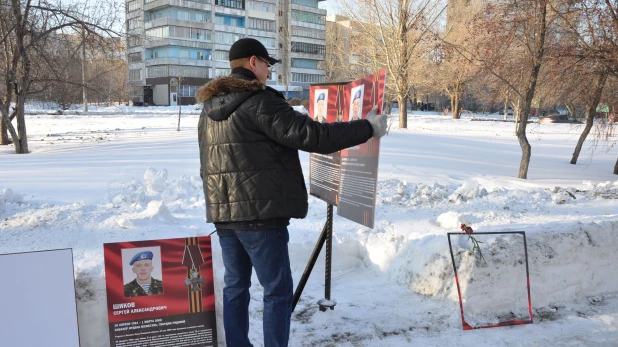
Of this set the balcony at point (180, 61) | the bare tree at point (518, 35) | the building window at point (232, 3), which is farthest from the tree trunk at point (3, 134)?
the building window at point (232, 3)

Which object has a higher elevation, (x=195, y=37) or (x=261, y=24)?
(x=261, y=24)

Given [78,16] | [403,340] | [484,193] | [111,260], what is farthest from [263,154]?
[78,16]

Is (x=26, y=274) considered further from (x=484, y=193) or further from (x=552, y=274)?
(x=484, y=193)

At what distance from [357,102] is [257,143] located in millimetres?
1033

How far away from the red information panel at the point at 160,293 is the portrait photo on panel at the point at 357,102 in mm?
1300

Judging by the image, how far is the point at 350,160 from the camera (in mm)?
3426

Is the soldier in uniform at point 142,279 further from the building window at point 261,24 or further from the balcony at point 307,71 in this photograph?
the balcony at point 307,71

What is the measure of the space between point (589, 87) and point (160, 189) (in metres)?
10.4

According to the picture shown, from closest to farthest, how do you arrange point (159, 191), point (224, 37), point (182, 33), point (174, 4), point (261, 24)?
point (159, 191) < point (174, 4) < point (182, 33) < point (224, 37) < point (261, 24)

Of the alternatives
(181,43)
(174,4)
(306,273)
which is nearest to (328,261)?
(306,273)

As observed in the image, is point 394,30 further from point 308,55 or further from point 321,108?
point 308,55

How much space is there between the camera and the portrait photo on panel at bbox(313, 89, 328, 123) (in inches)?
151

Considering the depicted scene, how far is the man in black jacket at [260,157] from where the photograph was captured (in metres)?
2.52

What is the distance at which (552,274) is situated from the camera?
4.18m
